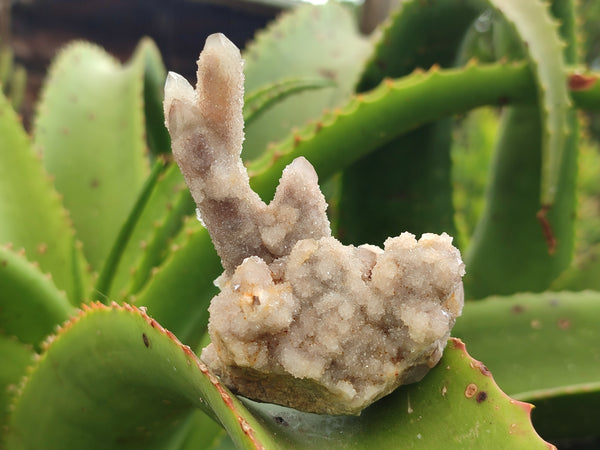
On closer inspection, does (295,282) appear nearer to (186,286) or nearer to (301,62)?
(186,286)

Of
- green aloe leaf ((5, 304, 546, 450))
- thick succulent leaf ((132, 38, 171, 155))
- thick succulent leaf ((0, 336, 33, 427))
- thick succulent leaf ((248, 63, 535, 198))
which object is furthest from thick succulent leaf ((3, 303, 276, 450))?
thick succulent leaf ((132, 38, 171, 155))

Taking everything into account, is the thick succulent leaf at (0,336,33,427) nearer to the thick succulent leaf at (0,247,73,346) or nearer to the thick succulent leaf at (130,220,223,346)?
the thick succulent leaf at (0,247,73,346)

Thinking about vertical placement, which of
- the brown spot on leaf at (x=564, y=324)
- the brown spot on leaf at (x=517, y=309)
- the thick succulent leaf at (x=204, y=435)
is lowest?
the thick succulent leaf at (x=204, y=435)

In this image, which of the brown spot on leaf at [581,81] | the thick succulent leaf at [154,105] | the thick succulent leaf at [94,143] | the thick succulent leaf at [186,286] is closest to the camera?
the thick succulent leaf at [186,286]

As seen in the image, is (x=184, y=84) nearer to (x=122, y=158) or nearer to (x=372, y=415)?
(x=372, y=415)

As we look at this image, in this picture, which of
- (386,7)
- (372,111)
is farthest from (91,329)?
(386,7)

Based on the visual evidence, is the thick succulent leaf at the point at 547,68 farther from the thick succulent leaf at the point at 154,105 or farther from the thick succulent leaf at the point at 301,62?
the thick succulent leaf at the point at 154,105

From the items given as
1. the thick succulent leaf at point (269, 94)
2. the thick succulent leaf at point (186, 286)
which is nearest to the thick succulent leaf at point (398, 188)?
the thick succulent leaf at point (269, 94)

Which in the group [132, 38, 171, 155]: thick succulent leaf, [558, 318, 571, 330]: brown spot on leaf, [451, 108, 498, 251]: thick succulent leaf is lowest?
[558, 318, 571, 330]: brown spot on leaf
